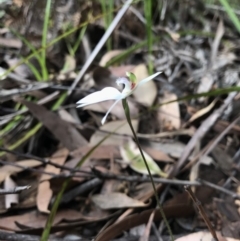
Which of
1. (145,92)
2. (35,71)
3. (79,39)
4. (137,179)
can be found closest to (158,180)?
(137,179)

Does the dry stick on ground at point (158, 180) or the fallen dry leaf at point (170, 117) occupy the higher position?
the fallen dry leaf at point (170, 117)

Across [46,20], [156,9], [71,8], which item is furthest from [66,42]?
[156,9]

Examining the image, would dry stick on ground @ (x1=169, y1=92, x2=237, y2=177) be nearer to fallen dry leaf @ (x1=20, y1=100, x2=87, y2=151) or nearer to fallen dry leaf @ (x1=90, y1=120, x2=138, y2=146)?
fallen dry leaf @ (x1=90, y1=120, x2=138, y2=146)

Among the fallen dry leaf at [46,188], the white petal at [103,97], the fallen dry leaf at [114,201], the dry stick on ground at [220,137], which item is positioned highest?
the white petal at [103,97]

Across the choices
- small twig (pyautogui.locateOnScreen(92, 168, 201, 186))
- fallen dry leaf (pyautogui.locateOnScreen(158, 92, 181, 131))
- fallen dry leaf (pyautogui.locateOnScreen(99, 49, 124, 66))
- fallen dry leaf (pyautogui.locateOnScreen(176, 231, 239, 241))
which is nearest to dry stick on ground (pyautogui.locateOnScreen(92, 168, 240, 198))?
small twig (pyautogui.locateOnScreen(92, 168, 201, 186))

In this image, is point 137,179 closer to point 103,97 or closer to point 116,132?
point 116,132

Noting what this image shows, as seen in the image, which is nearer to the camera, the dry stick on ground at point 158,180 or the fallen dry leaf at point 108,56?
the dry stick on ground at point 158,180

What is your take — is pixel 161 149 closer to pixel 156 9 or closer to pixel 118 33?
pixel 118 33

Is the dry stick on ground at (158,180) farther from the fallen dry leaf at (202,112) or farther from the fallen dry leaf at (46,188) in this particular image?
the fallen dry leaf at (202,112)

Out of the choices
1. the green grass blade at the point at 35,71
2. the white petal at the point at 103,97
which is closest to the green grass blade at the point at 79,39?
the green grass blade at the point at 35,71
